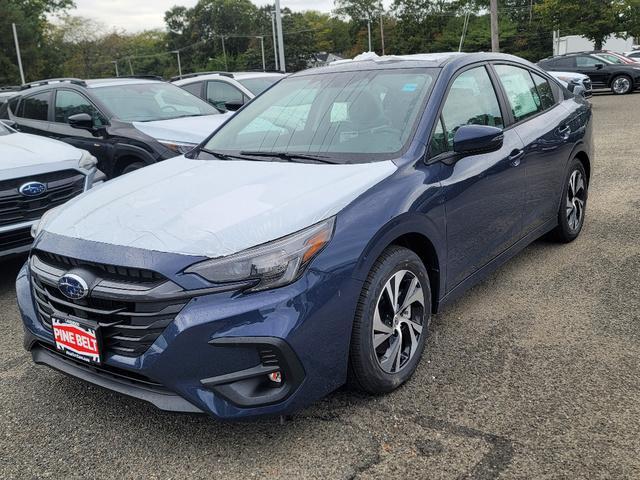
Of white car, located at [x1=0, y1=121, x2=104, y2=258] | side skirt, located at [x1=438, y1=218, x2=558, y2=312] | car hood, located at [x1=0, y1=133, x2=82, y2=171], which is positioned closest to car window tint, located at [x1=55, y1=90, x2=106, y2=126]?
car hood, located at [x1=0, y1=133, x2=82, y2=171]

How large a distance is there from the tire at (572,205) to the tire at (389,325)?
7.37ft

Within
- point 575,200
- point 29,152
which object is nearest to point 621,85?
point 575,200

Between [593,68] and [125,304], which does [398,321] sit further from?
[593,68]

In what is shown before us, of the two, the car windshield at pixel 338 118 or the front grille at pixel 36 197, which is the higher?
the car windshield at pixel 338 118

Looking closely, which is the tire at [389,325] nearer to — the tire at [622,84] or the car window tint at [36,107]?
the car window tint at [36,107]

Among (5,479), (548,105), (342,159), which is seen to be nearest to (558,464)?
(342,159)

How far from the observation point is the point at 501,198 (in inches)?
151

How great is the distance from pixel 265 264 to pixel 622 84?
22.8 metres

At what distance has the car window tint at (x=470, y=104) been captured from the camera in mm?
3504

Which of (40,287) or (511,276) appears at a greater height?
(40,287)

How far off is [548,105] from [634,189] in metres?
2.87

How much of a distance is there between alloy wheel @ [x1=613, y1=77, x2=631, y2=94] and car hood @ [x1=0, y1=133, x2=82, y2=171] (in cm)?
2114

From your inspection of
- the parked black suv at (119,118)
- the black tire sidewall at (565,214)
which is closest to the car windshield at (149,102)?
the parked black suv at (119,118)

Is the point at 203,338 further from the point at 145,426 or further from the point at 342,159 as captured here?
the point at 342,159
